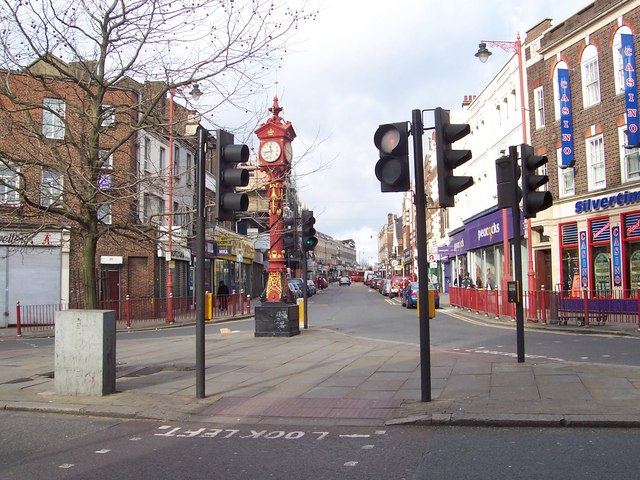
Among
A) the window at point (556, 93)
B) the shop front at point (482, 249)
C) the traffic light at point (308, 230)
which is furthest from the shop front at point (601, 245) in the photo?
the traffic light at point (308, 230)

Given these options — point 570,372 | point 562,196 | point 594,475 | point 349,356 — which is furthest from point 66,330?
point 562,196

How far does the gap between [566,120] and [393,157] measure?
66.4 ft

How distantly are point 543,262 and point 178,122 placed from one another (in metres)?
23.6

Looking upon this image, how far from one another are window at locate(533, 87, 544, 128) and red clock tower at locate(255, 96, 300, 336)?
51.8ft

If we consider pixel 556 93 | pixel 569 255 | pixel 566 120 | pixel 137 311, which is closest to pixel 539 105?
pixel 556 93

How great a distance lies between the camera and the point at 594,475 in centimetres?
483

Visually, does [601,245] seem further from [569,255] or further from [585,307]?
[585,307]

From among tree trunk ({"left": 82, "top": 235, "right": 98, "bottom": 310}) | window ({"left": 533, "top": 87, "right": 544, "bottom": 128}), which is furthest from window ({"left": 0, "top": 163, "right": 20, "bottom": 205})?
window ({"left": 533, "top": 87, "right": 544, "bottom": 128})

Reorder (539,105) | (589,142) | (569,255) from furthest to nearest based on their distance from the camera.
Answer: (539,105), (569,255), (589,142)

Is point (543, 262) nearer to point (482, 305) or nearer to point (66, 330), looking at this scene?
point (482, 305)

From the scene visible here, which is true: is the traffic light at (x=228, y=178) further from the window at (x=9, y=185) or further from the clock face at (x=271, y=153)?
the clock face at (x=271, y=153)

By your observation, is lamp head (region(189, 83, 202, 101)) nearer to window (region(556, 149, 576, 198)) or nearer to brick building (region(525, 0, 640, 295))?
brick building (region(525, 0, 640, 295))

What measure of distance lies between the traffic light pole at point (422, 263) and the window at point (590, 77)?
63.7ft

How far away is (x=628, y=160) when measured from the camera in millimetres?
22328
